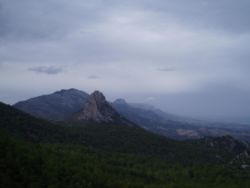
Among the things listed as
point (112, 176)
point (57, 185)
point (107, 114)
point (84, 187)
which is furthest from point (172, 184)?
point (107, 114)

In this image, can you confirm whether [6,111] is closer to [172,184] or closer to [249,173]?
[172,184]

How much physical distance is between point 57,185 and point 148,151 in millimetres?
75304

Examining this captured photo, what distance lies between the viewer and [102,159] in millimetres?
91938

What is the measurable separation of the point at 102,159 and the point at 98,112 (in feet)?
255

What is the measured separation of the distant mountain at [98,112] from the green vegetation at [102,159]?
508 inches

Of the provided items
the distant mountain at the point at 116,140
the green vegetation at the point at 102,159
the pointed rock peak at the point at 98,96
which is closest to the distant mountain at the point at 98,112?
the pointed rock peak at the point at 98,96

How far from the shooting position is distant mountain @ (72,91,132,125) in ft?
549

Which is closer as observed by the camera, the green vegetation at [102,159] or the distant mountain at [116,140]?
the green vegetation at [102,159]

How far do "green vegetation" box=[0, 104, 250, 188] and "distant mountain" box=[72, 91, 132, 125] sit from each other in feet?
42.4

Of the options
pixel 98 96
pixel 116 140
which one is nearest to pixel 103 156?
pixel 116 140

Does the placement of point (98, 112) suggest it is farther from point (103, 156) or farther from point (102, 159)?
point (102, 159)

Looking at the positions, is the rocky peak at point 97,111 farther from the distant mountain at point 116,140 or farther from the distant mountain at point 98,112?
the distant mountain at point 116,140

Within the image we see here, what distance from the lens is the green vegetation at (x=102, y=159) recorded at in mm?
52059

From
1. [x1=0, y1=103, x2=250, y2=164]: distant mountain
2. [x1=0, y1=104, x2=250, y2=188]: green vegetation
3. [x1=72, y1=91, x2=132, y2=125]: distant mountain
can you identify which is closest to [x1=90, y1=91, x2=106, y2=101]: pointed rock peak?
[x1=72, y1=91, x2=132, y2=125]: distant mountain
